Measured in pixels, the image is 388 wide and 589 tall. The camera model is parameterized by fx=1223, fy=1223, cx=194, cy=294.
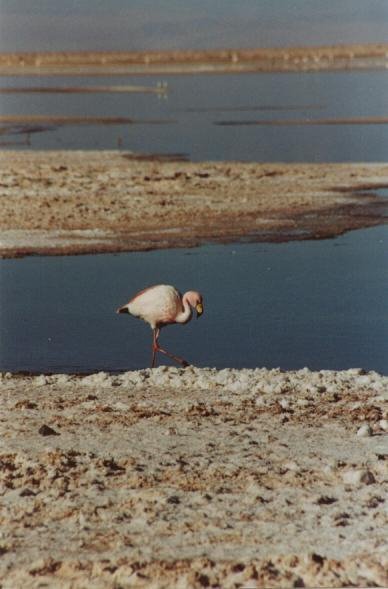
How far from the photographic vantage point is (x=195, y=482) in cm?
754

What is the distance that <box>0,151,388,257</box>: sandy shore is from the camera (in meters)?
20.3

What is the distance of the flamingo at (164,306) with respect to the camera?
12695mm

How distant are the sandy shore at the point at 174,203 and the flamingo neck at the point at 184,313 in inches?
249

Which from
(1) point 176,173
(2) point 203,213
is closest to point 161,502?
(2) point 203,213

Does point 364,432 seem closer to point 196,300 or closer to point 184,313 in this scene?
point 196,300

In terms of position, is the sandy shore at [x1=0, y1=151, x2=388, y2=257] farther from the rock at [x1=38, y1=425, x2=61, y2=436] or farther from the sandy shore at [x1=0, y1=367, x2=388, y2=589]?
the rock at [x1=38, y1=425, x2=61, y2=436]

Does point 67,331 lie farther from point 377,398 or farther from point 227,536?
point 227,536

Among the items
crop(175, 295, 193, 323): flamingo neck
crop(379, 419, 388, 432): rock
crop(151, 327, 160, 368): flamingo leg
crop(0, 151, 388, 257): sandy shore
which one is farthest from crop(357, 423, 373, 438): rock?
crop(0, 151, 388, 257): sandy shore

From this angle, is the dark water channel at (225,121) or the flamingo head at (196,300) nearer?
the flamingo head at (196,300)

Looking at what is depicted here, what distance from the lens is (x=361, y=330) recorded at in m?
13.7

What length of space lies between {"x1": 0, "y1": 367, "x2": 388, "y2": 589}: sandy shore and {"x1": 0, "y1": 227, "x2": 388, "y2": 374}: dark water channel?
6.24ft

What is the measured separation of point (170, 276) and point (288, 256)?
8.36ft

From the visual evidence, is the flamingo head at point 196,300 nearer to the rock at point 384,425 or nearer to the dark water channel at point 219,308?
the dark water channel at point 219,308

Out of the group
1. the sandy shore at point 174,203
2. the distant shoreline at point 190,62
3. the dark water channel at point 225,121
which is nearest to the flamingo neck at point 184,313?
the sandy shore at point 174,203
